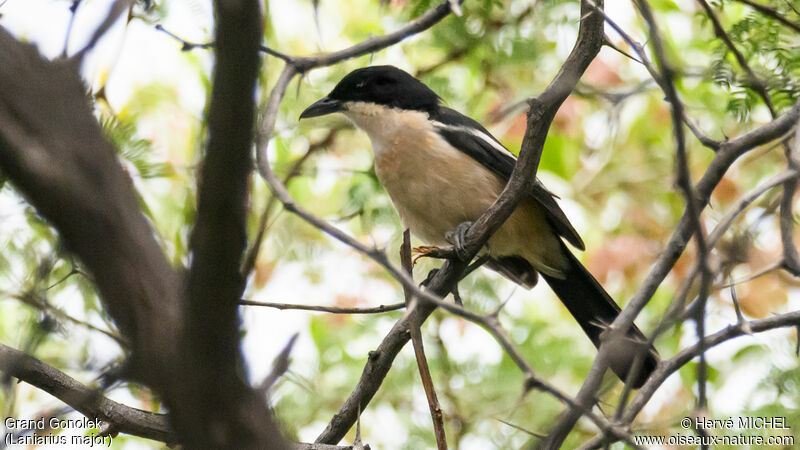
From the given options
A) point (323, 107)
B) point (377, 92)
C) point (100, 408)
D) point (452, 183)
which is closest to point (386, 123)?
point (377, 92)

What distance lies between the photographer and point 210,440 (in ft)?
4.24

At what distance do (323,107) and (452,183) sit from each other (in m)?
1.00

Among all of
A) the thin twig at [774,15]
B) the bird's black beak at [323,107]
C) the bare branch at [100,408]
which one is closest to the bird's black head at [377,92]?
the bird's black beak at [323,107]

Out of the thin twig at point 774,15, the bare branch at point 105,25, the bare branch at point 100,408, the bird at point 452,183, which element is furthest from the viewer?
the bird at point 452,183

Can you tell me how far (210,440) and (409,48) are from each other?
5.12 meters

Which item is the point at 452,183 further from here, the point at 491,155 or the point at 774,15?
the point at 774,15

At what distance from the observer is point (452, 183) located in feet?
14.3

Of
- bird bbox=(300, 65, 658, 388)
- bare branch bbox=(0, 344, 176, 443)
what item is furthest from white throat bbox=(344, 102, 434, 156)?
bare branch bbox=(0, 344, 176, 443)

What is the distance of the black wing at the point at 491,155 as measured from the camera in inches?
172

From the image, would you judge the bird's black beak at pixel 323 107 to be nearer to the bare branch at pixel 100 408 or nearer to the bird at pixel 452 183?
the bird at pixel 452 183

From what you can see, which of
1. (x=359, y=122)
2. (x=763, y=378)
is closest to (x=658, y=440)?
(x=763, y=378)

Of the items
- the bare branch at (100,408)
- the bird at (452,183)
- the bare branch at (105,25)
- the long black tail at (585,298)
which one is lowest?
the bare branch at (100,408)

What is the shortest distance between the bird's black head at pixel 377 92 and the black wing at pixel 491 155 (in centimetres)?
22

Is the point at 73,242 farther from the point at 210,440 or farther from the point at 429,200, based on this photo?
the point at 429,200
